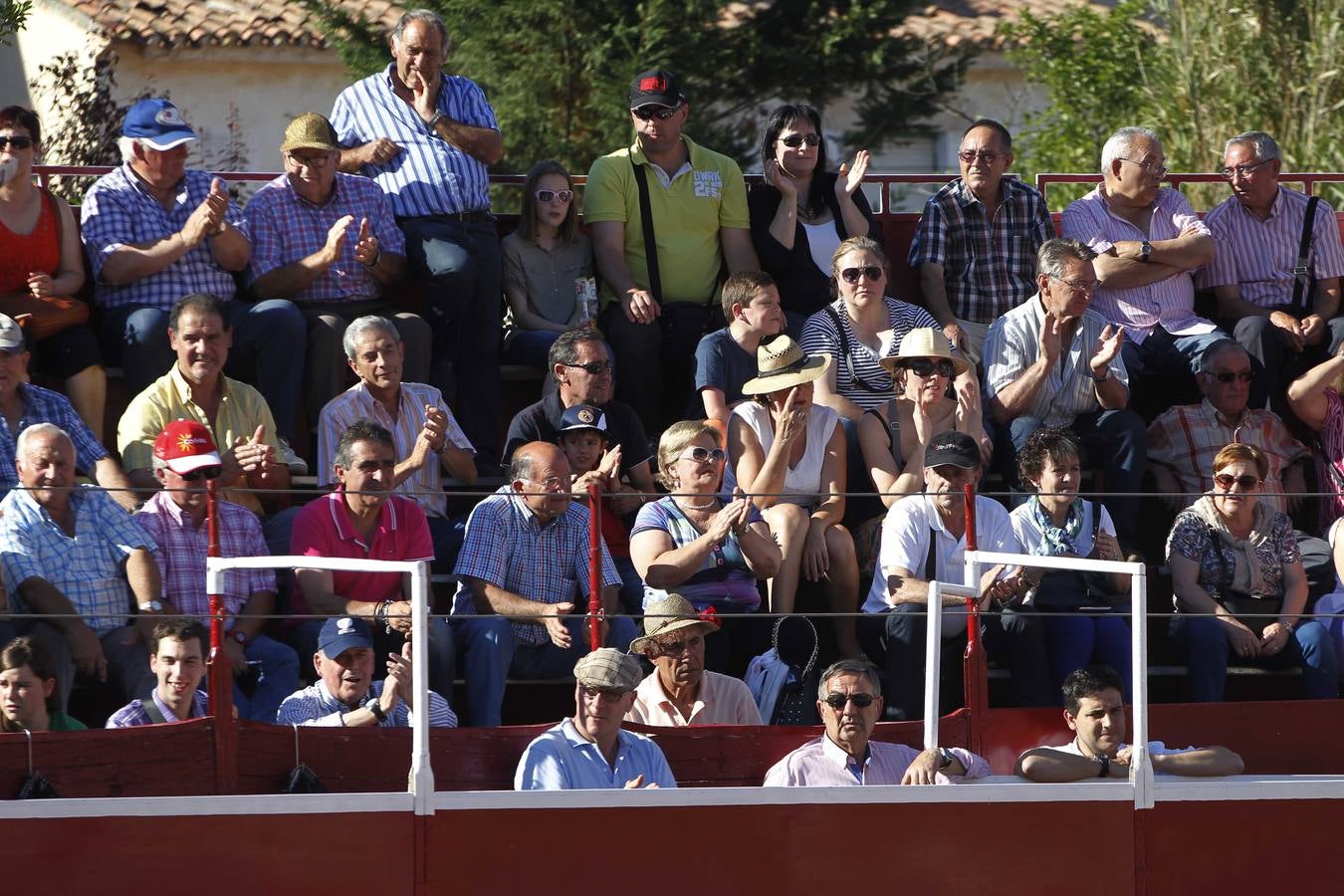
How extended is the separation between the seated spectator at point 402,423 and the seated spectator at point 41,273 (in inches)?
40.1

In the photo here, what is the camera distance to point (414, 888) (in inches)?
261

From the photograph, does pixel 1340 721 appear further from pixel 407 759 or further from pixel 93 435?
pixel 93 435

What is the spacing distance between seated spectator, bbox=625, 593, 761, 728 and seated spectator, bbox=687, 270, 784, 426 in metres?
1.68

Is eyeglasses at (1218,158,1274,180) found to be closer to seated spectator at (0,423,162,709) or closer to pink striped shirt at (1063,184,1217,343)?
pink striped shirt at (1063,184,1217,343)

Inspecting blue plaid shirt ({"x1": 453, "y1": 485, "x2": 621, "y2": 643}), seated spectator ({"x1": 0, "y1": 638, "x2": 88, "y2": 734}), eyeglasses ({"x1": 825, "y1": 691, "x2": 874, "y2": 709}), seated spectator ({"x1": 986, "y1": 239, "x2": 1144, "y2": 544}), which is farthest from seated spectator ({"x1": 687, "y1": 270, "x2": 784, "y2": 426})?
seated spectator ({"x1": 0, "y1": 638, "x2": 88, "y2": 734})

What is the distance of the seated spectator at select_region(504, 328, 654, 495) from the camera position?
27.5ft

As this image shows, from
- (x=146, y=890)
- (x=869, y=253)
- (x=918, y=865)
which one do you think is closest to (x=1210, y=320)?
(x=869, y=253)

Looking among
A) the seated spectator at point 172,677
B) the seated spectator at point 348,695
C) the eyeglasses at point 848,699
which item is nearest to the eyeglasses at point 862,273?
the eyeglasses at point 848,699

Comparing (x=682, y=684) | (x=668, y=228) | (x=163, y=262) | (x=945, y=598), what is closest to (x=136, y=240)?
(x=163, y=262)

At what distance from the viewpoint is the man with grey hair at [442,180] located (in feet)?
29.8

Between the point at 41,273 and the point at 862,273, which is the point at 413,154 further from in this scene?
the point at 862,273

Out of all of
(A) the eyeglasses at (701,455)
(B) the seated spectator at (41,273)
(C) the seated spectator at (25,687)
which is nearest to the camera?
(C) the seated spectator at (25,687)

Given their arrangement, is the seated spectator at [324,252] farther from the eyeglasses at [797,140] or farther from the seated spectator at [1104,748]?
the seated spectator at [1104,748]

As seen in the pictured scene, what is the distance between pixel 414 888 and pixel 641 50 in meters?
11.7
